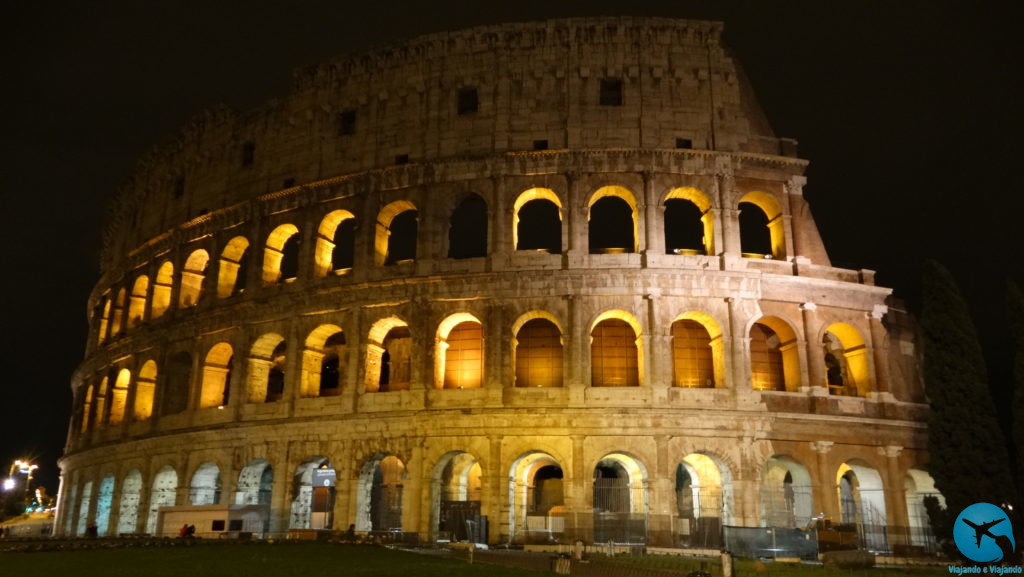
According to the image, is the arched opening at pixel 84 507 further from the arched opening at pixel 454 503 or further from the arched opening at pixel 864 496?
the arched opening at pixel 864 496

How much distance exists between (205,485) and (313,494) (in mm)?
3694

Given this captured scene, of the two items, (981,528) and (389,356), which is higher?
(389,356)

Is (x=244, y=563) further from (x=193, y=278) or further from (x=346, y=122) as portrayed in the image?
(x=193, y=278)

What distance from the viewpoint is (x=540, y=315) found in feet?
80.9

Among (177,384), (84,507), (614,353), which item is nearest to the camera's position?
(614,353)

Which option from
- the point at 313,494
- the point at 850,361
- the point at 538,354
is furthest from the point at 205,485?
the point at 850,361

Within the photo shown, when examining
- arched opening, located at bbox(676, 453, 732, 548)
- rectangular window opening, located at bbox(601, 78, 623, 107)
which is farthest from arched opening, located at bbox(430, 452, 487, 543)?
rectangular window opening, located at bbox(601, 78, 623, 107)

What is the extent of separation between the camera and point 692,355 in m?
25.5

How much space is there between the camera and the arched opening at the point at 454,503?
23.2m

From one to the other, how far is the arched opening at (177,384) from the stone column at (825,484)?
21518mm

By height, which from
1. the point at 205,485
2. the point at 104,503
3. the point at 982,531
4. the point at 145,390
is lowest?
the point at 982,531

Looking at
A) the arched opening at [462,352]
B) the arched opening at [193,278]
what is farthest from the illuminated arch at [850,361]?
the arched opening at [193,278]

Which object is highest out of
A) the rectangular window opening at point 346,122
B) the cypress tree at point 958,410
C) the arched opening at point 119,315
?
the rectangular window opening at point 346,122

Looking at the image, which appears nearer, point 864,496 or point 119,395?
A: point 864,496
